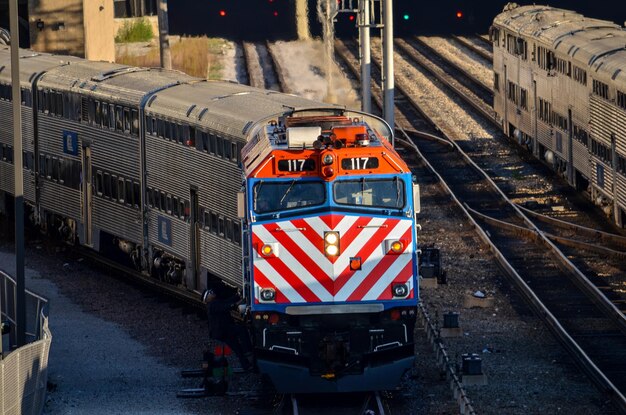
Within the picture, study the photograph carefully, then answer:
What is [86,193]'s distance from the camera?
29828 millimetres

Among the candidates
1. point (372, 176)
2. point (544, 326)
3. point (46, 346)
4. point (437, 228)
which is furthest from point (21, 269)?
point (437, 228)

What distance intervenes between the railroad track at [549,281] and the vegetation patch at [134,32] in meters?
32.9

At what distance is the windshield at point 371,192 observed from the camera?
19422 millimetres

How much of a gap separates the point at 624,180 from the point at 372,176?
1143 centimetres

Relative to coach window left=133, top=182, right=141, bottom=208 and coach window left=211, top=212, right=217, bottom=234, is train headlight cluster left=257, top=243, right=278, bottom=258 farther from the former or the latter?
coach window left=133, top=182, right=141, bottom=208

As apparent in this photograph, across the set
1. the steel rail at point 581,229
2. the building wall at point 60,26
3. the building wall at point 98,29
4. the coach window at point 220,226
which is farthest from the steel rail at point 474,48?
the coach window at point 220,226

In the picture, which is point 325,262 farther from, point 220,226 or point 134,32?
point 134,32

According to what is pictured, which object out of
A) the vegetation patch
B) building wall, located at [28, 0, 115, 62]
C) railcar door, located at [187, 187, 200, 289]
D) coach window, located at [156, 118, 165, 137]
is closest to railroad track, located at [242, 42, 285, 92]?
the vegetation patch

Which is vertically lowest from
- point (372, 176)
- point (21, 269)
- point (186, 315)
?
point (186, 315)

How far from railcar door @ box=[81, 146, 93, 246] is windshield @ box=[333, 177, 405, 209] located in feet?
36.1

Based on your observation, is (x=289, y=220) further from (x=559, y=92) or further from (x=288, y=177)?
(x=559, y=92)

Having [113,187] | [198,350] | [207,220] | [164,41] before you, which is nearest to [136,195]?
[113,187]

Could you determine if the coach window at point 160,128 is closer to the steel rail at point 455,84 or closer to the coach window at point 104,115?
the coach window at point 104,115

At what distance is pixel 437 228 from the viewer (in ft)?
107
